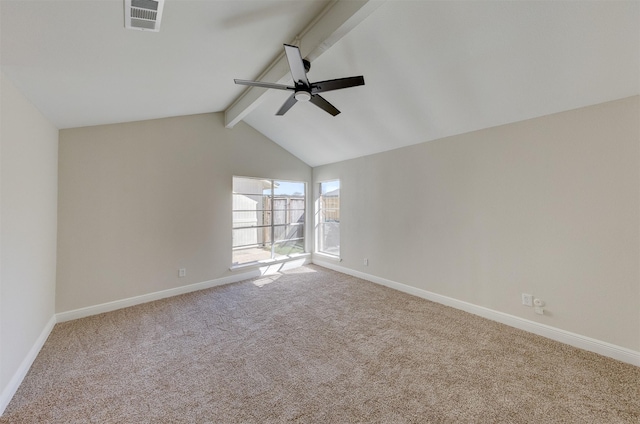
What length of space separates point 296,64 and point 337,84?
392 mm

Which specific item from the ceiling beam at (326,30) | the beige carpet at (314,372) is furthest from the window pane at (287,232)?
the ceiling beam at (326,30)

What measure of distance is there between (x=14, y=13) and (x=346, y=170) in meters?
4.23

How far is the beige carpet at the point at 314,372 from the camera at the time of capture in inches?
64.8

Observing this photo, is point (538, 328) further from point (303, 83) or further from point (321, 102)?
point (303, 83)

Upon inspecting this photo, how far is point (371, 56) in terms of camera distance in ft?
8.03

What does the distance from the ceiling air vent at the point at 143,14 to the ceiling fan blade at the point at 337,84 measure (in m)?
1.14

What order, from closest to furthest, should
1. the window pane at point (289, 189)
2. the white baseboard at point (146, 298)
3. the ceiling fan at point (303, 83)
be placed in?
the ceiling fan at point (303, 83) → the white baseboard at point (146, 298) → the window pane at point (289, 189)

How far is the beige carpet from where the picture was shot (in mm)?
1646

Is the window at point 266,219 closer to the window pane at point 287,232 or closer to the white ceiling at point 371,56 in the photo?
the window pane at point 287,232

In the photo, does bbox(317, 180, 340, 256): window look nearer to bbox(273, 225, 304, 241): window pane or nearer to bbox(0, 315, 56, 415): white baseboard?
bbox(273, 225, 304, 241): window pane

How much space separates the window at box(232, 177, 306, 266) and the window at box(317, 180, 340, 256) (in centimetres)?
43

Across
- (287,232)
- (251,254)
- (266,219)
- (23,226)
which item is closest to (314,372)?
(23,226)

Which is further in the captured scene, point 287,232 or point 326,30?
point 287,232

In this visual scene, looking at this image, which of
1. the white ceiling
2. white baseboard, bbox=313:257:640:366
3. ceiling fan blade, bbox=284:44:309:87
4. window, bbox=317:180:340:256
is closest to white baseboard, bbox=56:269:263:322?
window, bbox=317:180:340:256
